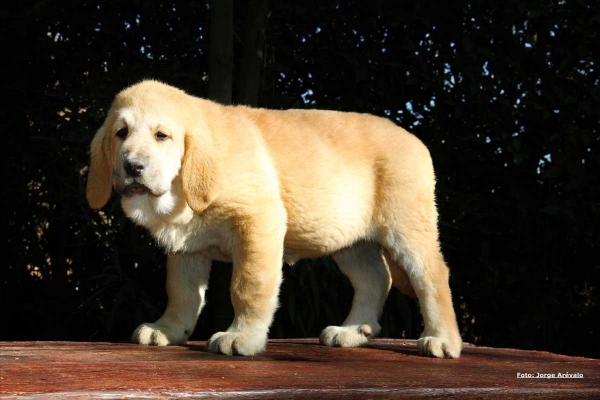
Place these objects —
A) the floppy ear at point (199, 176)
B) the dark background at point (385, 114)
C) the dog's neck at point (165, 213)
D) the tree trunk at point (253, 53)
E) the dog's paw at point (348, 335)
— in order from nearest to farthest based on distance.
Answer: the floppy ear at point (199, 176)
the dog's neck at point (165, 213)
the dog's paw at point (348, 335)
the tree trunk at point (253, 53)
the dark background at point (385, 114)

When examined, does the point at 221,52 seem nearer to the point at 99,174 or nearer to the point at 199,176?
the point at 99,174

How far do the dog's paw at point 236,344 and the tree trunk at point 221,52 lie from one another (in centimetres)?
191

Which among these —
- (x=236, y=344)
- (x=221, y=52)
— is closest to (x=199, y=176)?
(x=236, y=344)

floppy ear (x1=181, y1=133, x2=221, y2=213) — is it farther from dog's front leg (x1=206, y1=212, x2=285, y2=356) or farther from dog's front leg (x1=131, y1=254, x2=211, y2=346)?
dog's front leg (x1=131, y1=254, x2=211, y2=346)

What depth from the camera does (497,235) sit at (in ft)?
18.7

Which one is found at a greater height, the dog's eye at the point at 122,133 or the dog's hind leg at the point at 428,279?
the dog's eye at the point at 122,133

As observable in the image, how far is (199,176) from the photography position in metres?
3.34

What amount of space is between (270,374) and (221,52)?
2512mm

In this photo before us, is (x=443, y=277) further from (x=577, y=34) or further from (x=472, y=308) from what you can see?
(x=577, y=34)

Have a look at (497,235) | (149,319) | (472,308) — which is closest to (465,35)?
(497,235)

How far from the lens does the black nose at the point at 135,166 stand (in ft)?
10.5

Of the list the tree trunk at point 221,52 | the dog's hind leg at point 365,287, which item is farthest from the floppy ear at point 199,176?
the tree trunk at point 221,52

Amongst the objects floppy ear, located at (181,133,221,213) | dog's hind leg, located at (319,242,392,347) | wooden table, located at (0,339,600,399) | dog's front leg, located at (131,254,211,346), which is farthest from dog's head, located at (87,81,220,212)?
dog's hind leg, located at (319,242,392,347)

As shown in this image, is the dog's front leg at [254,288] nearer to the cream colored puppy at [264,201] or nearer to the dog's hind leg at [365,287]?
the cream colored puppy at [264,201]
